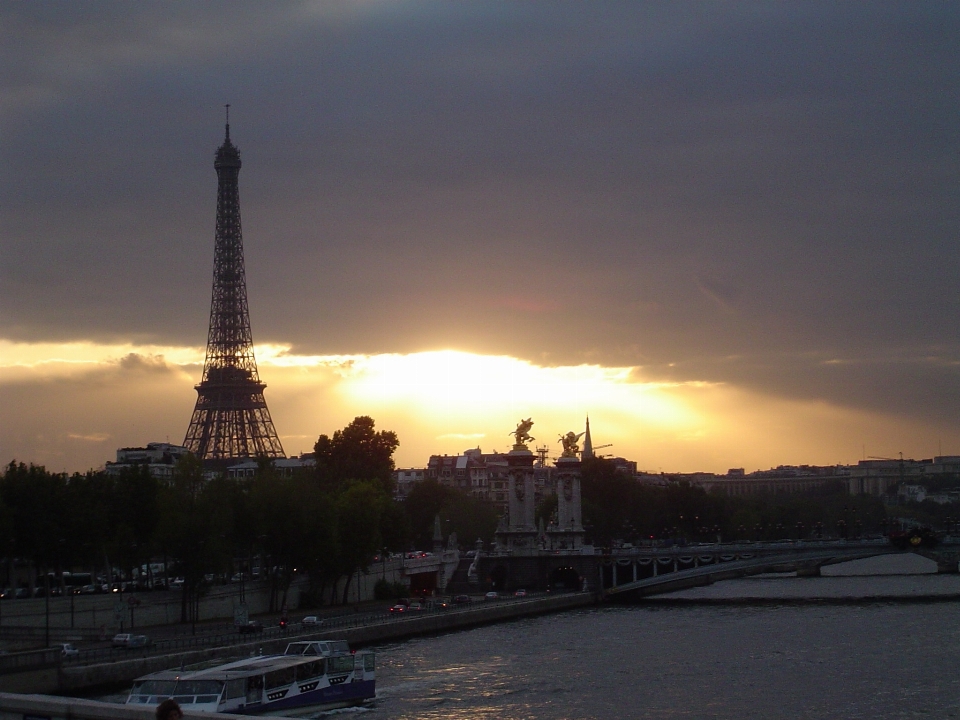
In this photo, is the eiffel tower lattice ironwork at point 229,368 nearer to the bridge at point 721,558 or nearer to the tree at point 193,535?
the bridge at point 721,558

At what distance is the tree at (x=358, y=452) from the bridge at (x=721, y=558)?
78.0ft

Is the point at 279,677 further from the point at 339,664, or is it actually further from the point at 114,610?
the point at 114,610

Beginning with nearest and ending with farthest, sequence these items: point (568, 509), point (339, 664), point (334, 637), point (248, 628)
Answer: point (339, 664), point (334, 637), point (248, 628), point (568, 509)

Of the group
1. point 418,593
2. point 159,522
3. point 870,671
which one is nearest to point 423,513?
point 418,593

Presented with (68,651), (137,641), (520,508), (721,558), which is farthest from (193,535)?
(721,558)

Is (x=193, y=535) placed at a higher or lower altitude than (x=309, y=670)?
higher

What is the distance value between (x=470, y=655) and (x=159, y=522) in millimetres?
17328

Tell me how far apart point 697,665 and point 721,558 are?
4099cm

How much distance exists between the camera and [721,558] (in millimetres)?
87062

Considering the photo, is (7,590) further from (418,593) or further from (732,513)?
(732,513)

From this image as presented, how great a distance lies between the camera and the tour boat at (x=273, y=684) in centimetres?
3488

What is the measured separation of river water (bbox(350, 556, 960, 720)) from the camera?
3778 cm

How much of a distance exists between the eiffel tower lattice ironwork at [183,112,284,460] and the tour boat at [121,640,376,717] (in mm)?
82726

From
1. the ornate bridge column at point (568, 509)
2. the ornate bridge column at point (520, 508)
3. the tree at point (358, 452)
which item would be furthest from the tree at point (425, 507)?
the ornate bridge column at point (520, 508)
